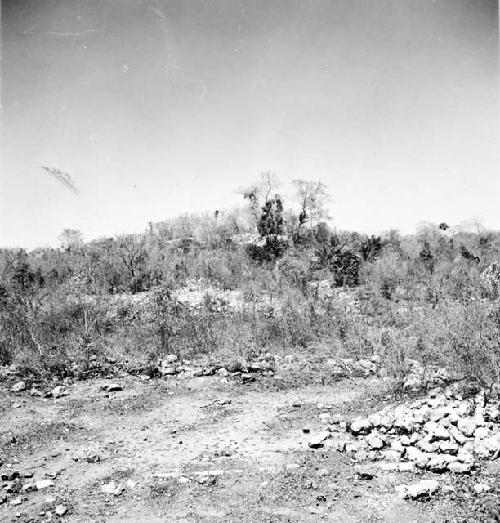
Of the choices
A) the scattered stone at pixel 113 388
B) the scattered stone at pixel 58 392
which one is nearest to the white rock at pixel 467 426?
the scattered stone at pixel 113 388

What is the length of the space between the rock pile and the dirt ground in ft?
0.43

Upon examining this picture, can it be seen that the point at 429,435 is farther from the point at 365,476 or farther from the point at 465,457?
the point at 365,476

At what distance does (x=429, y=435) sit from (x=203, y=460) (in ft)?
6.92

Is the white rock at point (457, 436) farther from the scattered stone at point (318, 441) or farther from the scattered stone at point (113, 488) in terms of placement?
the scattered stone at point (113, 488)

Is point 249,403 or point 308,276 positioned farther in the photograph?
point 308,276

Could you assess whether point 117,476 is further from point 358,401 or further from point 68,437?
point 358,401

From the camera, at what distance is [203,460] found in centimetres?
371

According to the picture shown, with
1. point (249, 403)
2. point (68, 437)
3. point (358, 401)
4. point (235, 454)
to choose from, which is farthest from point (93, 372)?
point (358, 401)

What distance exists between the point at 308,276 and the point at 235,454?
28.4 feet

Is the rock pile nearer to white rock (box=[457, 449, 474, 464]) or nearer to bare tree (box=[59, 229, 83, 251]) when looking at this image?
white rock (box=[457, 449, 474, 464])

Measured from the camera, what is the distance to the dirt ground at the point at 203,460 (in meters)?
2.93

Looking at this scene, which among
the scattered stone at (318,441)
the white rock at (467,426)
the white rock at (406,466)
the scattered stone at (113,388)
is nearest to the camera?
the white rock at (406,466)

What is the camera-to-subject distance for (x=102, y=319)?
8.32m

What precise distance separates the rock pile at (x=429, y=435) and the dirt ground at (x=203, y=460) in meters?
0.13
